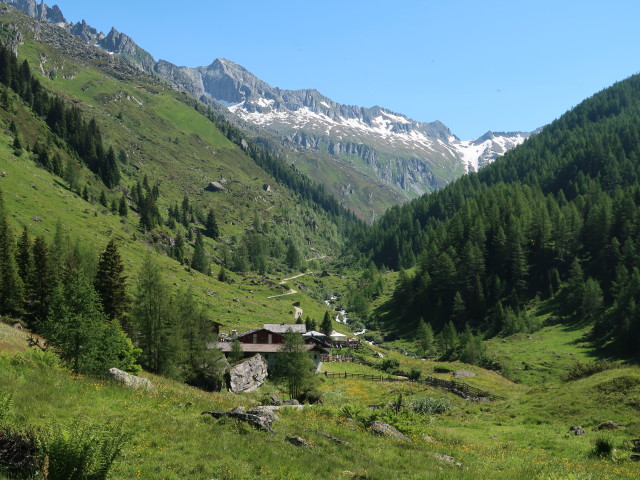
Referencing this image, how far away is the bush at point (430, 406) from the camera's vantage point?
45.7 metres

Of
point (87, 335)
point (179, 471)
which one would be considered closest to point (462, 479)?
point (179, 471)

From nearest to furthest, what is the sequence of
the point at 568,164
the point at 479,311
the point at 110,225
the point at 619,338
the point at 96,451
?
the point at 96,451 → the point at 619,338 → the point at 479,311 → the point at 110,225 → the point at 568,164

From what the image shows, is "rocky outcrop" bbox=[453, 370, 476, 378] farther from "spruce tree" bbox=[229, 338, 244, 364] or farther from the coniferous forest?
"spruce tree" bbox=[229, 338, 244, 364]

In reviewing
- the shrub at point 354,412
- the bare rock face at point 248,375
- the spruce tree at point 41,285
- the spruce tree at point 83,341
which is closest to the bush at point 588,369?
the shrub at point 354,412

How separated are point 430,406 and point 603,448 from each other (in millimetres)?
23904

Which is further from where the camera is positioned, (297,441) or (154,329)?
(154,329)

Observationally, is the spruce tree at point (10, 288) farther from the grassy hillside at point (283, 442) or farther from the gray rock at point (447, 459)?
the gray rock at point (447, 459)

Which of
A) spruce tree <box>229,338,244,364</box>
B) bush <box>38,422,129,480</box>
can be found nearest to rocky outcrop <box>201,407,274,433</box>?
bush <box>38,422,129,480</box>

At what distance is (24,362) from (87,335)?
37.2 feet

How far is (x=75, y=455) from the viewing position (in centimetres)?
975

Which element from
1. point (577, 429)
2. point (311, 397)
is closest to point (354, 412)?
point (577, 429)

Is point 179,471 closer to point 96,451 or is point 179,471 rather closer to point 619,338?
point 96,451

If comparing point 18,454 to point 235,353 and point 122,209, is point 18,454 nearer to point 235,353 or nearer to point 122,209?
point 235,353

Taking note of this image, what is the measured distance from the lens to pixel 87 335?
105 feet
